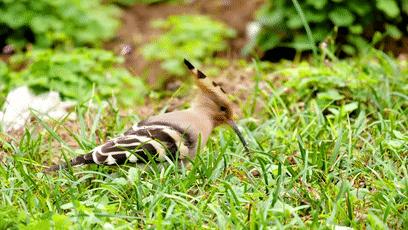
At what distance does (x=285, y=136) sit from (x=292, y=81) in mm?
1014

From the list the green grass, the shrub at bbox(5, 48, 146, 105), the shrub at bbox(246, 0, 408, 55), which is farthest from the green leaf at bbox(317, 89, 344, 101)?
the shrub at bbox(246, 0, 408, 55)

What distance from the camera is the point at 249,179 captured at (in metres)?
4.81

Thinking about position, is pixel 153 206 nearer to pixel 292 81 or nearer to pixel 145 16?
pixel 292 81

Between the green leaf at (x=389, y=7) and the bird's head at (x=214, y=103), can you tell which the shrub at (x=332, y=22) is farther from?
the bird's head at (x=214, y=103)

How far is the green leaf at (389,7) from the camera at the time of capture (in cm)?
811

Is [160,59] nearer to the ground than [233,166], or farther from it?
nearer to the ground

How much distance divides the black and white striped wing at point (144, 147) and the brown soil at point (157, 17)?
4.00 meters

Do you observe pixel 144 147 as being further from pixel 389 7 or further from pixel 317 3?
pixel 389 7

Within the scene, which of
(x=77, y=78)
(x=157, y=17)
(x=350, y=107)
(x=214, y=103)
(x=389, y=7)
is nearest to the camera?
(x=214, y=103)

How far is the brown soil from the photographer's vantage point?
9.26m

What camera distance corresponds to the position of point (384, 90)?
620 cm

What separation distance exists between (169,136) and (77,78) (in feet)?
7.63

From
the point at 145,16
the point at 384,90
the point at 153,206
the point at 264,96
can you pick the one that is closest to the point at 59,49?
the point at 145,16

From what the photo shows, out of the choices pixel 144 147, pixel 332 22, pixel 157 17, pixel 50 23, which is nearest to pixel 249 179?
pixel 144 147
